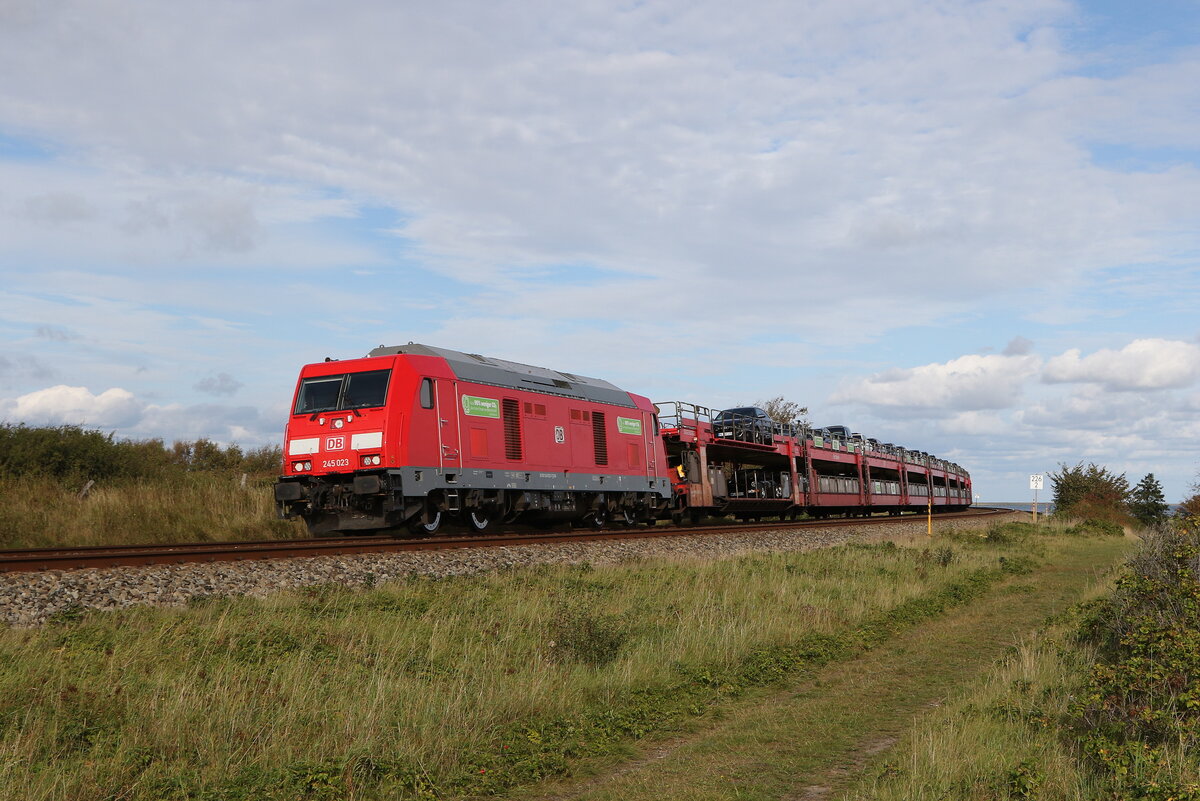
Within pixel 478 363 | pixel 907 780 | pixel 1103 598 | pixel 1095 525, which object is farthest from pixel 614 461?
pixel 1095 525

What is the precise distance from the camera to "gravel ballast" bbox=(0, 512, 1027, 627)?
1072cm

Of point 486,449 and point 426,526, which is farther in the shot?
point 486,449

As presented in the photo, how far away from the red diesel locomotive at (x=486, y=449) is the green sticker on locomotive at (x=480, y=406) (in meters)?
0.04

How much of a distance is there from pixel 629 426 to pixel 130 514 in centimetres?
1364

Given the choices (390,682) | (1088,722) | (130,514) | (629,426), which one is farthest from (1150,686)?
(629,426)

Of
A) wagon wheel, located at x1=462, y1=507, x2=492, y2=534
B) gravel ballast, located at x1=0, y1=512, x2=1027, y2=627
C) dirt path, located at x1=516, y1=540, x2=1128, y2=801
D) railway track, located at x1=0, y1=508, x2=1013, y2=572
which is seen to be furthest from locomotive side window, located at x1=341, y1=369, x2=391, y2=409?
dirt path, located at x1=516, y1=540, x2=1128, y2=801

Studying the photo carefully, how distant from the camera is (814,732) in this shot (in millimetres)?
8359

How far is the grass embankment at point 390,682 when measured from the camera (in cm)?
661

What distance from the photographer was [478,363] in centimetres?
2281

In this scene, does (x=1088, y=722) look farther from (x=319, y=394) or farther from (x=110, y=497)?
(x=110, y=497)

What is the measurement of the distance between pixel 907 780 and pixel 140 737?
214 inches

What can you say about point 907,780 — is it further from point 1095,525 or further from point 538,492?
point 1095,525

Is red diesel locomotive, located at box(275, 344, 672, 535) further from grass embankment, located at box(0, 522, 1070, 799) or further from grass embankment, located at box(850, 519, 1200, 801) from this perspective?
grass embankment, located at box(850, 519, 1200, 801)

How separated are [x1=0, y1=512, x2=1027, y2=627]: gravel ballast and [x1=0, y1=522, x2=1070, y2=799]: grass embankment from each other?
651mm
